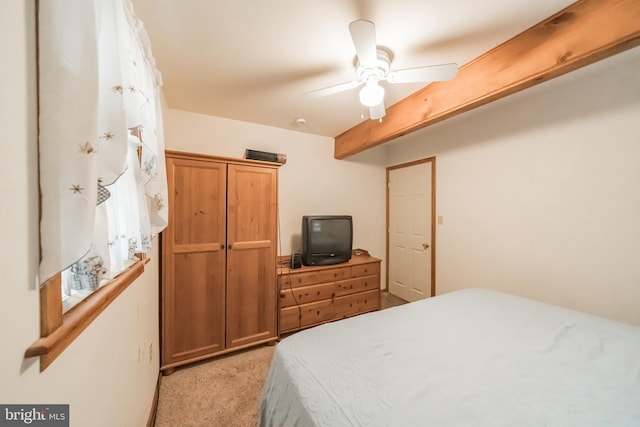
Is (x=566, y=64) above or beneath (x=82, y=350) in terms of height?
above

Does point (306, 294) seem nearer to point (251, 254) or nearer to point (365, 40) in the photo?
point (251, 254)

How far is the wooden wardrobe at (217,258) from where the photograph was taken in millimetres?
1866

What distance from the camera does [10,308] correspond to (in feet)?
1.25

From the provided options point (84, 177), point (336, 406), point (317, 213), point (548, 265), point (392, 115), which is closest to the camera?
point (84, 177)

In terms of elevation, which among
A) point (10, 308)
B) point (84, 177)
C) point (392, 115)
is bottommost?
point (10, 308)

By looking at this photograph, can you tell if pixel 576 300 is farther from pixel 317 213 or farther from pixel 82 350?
pixel 82 350

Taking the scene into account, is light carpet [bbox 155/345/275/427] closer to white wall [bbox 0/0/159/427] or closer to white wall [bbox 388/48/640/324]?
white wall [bbox 0/0/159/427]

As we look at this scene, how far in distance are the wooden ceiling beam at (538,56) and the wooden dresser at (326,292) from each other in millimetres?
1688

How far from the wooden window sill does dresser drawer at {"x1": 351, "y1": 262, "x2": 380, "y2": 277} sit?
7.40ft

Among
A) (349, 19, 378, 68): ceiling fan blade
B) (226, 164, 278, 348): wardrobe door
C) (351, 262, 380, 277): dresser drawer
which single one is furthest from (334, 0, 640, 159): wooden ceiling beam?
(351, 262, 380, 277): dresser drawer

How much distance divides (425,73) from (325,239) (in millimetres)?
1868

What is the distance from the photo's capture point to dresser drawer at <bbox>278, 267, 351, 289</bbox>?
7.78 ft

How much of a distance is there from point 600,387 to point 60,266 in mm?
1701

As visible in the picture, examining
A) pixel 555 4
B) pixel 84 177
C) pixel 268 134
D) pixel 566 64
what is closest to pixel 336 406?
pixel 84 177
